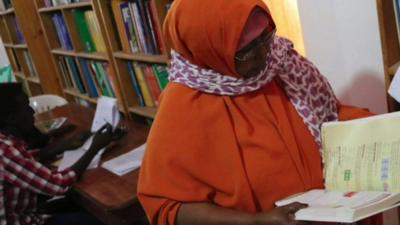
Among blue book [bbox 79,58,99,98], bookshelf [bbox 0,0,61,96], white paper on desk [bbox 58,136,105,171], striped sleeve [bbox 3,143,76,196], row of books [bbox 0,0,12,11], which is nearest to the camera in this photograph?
striped sleeve [bbox 3,143,76,196]

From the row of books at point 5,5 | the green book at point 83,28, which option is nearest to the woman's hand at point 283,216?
the green book at point 83,28

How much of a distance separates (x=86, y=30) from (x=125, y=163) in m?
1.31

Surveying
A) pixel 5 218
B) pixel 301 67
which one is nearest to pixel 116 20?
pixel 5 218

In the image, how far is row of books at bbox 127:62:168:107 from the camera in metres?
2.04

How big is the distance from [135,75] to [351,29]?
121 centimetres

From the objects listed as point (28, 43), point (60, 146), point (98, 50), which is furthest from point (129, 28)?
point (28, 43)

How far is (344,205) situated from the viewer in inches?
32.7

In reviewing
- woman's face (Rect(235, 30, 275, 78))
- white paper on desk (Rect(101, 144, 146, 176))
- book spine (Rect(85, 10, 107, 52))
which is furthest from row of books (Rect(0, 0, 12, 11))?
woman's face (Rect(235, 30, 275, 78))

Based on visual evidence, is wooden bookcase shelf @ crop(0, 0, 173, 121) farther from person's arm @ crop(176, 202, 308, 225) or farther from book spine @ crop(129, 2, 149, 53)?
person's arm @ crop(176, 202, 308, 225)

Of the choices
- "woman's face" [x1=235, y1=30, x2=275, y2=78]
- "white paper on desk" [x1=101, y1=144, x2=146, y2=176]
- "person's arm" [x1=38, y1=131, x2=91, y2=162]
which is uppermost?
"woman's face" [x1=235, y1=30, x2=275, y2=78]

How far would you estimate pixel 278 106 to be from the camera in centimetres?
106

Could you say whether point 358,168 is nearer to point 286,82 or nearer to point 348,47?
point 286,82

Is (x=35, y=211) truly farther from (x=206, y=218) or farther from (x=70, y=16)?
(x=70, y=16)

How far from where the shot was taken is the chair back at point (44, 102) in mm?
2791
